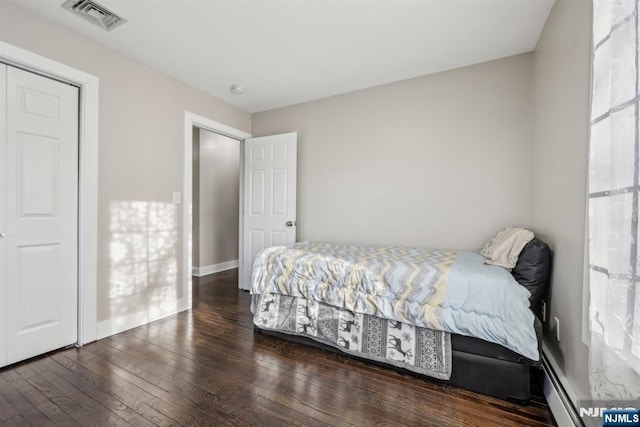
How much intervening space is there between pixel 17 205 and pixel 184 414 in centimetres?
189

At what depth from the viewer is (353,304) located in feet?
6.86

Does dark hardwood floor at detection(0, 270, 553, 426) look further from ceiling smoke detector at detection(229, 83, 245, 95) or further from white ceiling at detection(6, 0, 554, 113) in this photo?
ceiling smoke detector at detection(229, 83, 245, 95)

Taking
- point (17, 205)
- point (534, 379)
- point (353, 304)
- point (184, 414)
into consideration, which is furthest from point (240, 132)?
point (534, 379)

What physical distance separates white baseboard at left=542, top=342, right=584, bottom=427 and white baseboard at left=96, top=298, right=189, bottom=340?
10.6 feet

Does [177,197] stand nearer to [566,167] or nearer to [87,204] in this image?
[87,204]

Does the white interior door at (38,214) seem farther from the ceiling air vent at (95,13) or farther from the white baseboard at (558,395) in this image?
the white baseboard at (558,395)

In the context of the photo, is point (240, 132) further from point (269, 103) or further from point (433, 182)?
point (433, 182)

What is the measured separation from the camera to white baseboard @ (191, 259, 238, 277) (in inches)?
183

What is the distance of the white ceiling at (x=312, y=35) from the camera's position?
1966 millimetres

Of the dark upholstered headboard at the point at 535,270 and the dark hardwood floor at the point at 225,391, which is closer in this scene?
the dark hardwood floor at the point at 225,391

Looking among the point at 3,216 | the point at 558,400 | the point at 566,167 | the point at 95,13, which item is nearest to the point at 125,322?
the point at 3,216

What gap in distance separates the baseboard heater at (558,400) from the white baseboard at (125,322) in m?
3.24

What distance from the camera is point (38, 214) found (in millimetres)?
2086

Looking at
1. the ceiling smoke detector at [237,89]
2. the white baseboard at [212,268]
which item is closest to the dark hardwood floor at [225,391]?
the white baseboard at [212,268]
